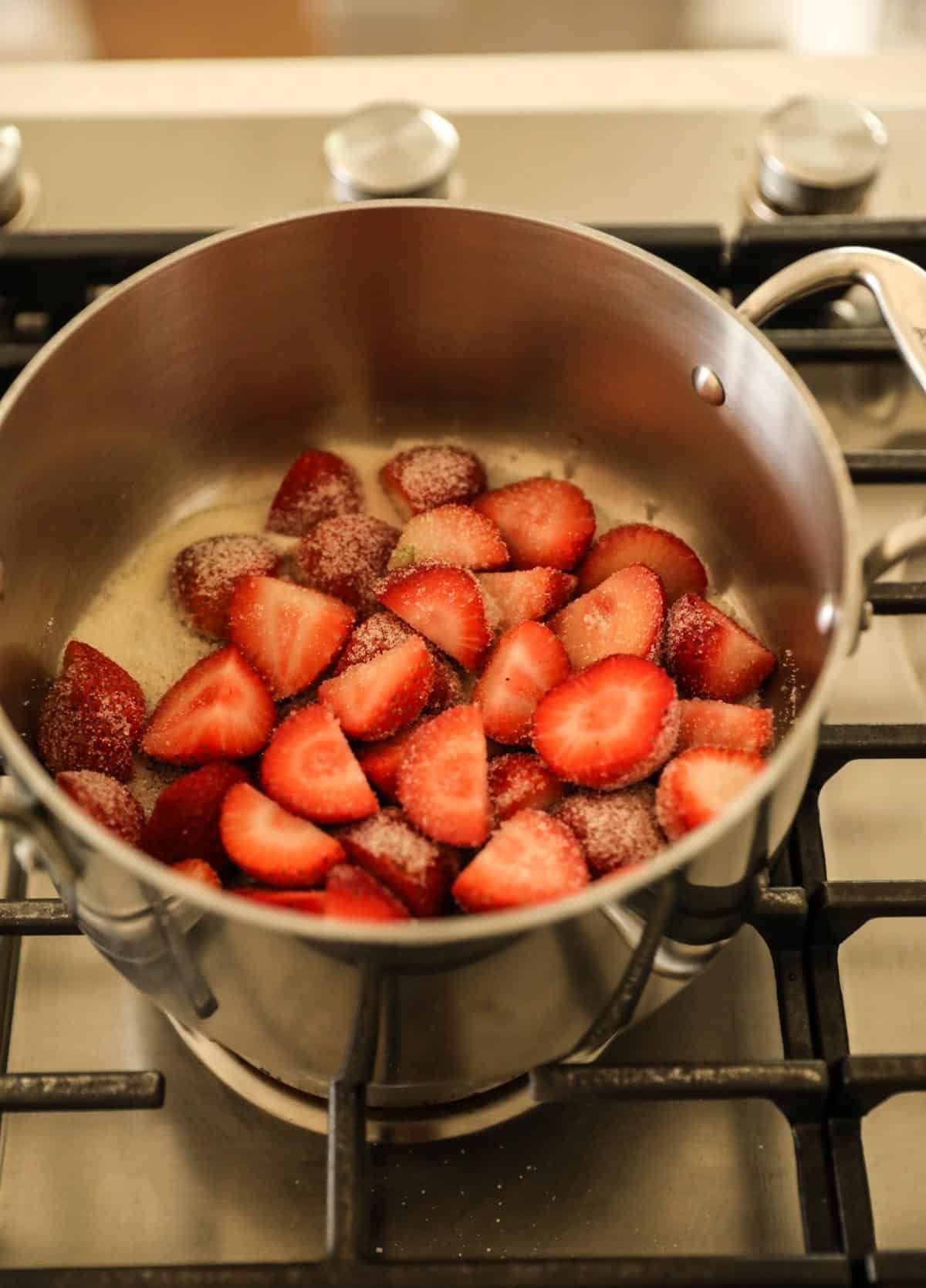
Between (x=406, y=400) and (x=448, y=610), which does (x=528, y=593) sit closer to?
(x=448, y=610)

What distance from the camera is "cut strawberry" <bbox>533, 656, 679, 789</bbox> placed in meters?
0.65

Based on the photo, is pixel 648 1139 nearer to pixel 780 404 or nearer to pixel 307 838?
pixel 307 838

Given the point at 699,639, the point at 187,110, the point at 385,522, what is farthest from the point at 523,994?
the point at 187,110

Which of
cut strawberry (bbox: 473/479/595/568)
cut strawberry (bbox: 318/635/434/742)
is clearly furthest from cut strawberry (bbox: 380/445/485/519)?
cut strawberry (bbox: 318/635/434/742)

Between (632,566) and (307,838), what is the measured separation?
0.81 feet

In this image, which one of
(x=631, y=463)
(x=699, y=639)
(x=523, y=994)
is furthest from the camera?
(x=631, y=463)

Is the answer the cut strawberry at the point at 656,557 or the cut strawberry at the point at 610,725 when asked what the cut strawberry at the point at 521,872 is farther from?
the cut strawberry at the point at 656,557

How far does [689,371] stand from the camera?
731mm

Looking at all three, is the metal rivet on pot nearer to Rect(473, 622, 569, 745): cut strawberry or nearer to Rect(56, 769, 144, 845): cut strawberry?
Rect(473, 622, 569, 745): cut strawberry

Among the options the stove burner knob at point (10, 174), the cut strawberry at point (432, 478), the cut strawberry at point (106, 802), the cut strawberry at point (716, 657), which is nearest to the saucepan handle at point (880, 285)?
the cut strawberry at point (716, 657)

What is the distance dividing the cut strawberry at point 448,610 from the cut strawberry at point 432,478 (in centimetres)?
8

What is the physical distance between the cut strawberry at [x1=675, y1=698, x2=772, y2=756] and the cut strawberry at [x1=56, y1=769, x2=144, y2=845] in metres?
0.26

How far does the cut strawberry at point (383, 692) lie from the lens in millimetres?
690

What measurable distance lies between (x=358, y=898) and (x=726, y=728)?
217 mm
